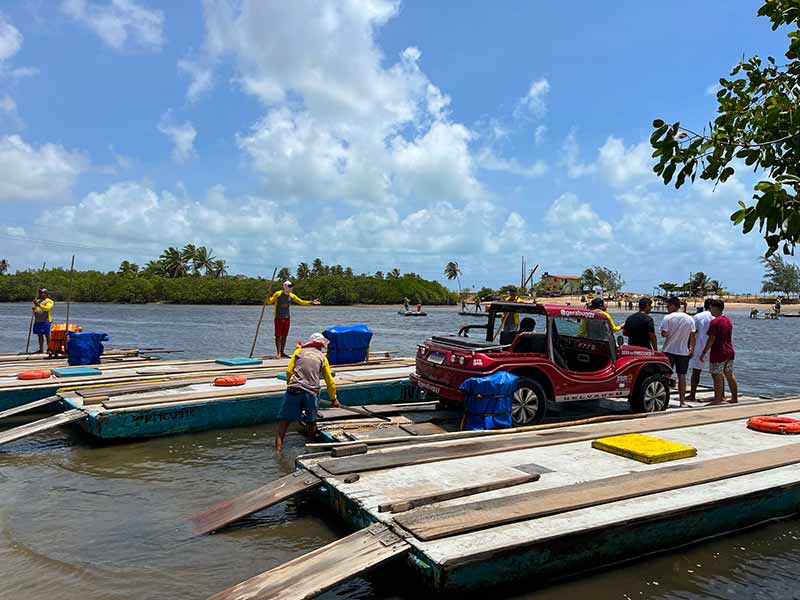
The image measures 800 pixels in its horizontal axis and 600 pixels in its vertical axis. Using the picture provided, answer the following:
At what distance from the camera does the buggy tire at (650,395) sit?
32.6 ft

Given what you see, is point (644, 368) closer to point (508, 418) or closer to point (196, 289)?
point (508, 418)

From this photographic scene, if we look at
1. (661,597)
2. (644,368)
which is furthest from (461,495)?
(644,368)

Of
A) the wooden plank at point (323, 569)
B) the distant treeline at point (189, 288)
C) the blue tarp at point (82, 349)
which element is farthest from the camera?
the distant treeline at point (189, 288)

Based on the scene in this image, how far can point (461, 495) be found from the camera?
5.52 m

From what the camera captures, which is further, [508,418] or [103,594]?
[508,418]

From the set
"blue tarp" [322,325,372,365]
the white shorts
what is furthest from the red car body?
"blue tarp" [322,325,372,365]

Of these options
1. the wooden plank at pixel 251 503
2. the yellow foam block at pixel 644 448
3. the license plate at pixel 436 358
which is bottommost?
the wooden plank at pixel 251 503

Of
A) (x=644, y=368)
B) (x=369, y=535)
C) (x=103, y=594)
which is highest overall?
(x=644, y=368)

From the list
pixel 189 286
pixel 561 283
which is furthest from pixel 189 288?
pixel 561 283

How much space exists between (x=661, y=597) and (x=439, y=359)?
15.5ft

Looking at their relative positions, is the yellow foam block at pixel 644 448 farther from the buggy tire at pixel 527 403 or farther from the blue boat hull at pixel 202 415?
the blue boat hull at pixel 202 415

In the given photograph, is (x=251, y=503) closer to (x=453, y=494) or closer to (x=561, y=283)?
(x=453, y=494)

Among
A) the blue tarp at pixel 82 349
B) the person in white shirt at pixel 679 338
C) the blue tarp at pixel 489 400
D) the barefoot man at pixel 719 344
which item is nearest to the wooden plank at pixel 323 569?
the blue tarp at pixel 489 400

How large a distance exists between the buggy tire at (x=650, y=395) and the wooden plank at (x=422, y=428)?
11.6ft
